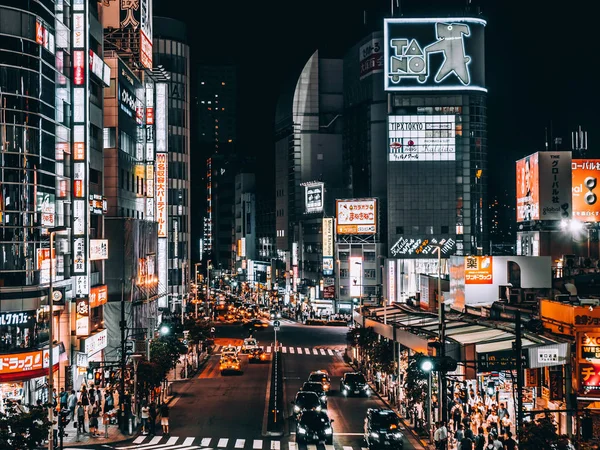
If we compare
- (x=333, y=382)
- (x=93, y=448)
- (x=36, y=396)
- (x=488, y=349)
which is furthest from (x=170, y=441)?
(x=333, y=382)

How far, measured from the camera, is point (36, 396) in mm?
45531

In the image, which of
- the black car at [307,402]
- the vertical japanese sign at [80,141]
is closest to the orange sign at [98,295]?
the vertical japanese sign at [80,141]

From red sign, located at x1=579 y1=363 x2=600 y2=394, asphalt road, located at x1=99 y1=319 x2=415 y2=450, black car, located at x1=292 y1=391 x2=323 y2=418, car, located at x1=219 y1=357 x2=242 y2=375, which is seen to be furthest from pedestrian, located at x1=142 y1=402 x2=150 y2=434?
car, located at x1=219 y1=357 x2=242 y2=375

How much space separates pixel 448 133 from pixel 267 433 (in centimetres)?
9496

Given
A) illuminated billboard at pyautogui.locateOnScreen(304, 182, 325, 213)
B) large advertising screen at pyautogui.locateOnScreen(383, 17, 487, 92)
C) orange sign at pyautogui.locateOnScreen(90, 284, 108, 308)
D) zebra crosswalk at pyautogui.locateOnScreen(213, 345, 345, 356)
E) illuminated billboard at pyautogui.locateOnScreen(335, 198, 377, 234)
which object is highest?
large advertising screen at pyautogui.locateOnScreen(383, 17, 487, 92)

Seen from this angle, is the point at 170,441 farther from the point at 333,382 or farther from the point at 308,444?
the point at 333,382

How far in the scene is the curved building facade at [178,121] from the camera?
5030 inches

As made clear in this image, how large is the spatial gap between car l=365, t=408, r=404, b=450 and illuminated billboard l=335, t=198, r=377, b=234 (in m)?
85.1

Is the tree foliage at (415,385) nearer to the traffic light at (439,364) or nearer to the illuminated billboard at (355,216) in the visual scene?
the traffic light at (439,364)

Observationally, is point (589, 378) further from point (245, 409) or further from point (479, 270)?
point (479, 270)

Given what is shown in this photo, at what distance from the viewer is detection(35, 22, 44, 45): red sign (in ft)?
151

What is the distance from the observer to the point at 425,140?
131m

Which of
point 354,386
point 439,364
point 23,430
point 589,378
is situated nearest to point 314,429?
point 439,364

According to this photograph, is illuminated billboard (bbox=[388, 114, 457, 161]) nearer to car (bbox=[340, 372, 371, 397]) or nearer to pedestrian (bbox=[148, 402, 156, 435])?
car (bbox=[340, 372, 371, 397])
